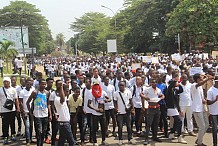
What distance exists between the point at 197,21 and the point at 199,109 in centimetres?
2558

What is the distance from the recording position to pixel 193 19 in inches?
1289

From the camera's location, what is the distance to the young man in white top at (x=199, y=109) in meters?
8.54

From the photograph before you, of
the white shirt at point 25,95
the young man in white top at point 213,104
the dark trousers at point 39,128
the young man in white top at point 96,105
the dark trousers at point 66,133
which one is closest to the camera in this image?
the dark trousers at point 66,133

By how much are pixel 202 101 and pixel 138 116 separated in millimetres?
2124

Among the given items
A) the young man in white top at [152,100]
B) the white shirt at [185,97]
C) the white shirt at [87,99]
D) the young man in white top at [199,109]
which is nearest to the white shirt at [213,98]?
the young man in white top at [199,109]

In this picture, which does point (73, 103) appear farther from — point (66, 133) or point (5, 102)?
point (5, 102)

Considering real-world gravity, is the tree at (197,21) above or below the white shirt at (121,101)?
above

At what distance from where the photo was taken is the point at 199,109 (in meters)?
8.58

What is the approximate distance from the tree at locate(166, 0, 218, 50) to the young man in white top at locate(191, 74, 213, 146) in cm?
2397

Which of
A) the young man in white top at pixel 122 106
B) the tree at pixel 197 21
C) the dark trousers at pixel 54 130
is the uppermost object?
the tree at pixel 197 21

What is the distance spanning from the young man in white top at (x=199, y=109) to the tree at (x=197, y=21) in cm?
2397

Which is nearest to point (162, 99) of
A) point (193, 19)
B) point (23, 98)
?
point (23, 98)

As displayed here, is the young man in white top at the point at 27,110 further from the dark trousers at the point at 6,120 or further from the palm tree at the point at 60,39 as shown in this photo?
the palm tree at the point at 60,39

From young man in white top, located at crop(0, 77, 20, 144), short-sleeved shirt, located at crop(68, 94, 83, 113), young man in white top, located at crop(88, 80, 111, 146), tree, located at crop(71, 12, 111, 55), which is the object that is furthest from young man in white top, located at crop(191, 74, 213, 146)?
tree, located at crop(71, 12, 111, 55)
